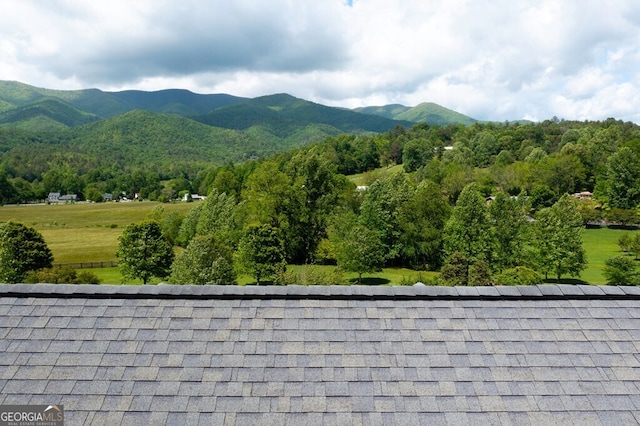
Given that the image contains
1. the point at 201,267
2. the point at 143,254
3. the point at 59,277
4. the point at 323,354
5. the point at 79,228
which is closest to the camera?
the point at 323,354

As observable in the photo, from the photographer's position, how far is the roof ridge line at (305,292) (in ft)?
25.6

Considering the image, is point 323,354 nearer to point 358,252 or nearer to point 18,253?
point 358,252

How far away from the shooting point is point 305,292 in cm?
794

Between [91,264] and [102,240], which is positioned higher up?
[91,264]

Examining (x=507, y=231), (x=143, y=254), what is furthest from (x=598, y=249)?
(x=143, y=254)

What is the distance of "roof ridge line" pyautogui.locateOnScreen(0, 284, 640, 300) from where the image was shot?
781 centimetres

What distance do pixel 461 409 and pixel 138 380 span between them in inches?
201

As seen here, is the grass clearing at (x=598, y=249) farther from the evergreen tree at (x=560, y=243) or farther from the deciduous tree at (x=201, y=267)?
the deciduous tree at (x=201, y=267)

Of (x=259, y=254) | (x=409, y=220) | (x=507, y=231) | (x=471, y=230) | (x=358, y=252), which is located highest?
(x=507, y=231)

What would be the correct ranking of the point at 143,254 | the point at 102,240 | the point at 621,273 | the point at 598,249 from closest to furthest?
1. the point at 621,273
2. the point at 143,254
3. the point at 598,249
4. the point at 102,240

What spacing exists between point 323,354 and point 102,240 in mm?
73253

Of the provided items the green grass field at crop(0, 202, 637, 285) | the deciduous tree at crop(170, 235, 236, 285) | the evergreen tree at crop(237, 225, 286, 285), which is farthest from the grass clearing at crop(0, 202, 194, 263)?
the deciduous tree at crop(170, 235, 236, 285)

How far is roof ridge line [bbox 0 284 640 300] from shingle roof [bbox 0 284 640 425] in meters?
0.03

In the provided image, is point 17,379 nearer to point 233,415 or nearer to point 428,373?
point 233,415
